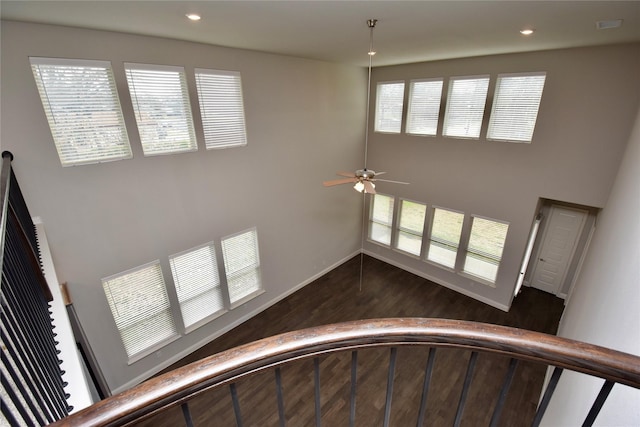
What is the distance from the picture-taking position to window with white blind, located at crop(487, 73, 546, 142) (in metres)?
5.28

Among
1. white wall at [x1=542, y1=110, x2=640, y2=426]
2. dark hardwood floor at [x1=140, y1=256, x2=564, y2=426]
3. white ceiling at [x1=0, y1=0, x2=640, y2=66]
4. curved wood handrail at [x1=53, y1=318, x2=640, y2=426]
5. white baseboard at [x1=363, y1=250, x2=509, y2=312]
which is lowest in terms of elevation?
dark hardwood floor at [x1=140, y1=256, x2=564, y2=426]

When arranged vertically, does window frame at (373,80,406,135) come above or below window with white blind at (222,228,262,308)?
above

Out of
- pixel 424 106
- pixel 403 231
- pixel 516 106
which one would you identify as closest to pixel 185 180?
pixel 424 106

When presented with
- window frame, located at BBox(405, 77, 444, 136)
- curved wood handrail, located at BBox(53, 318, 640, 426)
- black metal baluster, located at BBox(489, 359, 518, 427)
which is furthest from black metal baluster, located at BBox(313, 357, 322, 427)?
window frame, located at BBox(405, 77, 444, 136)

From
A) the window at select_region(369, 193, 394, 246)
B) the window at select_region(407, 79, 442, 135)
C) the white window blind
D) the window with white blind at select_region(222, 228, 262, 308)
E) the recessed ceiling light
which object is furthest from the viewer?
the window at select_region(369, 193, 394, 246)

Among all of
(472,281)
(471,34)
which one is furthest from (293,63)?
(472,281)

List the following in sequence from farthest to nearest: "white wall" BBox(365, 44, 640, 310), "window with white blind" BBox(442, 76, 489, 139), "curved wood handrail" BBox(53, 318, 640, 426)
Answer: "window with white blind" BBox(442, 76, 489, 139)
"white wall" BBox(365, 44, 640, 310)
"curved wood handrail" BBox(53, 318, 640, 426)

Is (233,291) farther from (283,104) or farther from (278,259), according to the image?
(283,104)

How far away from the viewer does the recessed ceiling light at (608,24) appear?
3.23 metres

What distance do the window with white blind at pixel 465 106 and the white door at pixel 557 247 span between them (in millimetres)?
2731

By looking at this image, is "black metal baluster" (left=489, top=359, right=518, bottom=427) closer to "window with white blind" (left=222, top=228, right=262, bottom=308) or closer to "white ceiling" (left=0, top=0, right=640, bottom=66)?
"white ceiling" (left=0, top=0, right=640, bottom=66)

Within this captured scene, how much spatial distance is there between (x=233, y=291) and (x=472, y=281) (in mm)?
5423

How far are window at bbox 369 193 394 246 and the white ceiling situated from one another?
13.7 feet

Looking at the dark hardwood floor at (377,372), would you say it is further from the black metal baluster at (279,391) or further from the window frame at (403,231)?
the black metal baluster at (279,391)
